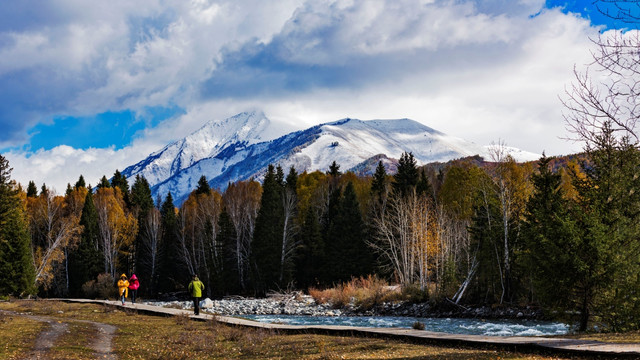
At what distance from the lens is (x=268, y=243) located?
6725 cm

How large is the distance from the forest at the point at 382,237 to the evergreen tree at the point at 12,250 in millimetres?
130

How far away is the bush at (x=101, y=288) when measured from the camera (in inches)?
2665

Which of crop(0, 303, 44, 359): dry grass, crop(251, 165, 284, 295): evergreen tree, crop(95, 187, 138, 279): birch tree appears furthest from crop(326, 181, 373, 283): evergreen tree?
crop(0, 303, 44, 359): dry grass

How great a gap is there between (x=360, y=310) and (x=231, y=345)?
27.7 m

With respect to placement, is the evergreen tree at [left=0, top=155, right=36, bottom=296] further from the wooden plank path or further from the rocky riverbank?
the wooden plank path

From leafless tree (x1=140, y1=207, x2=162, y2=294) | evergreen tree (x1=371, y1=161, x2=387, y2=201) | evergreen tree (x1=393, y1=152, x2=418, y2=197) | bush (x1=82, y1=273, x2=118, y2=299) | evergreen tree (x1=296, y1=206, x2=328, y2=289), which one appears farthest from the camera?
evergreen tree (x1=371, y1=161, x2=387, y2=201)

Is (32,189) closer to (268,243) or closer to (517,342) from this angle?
(268,243)

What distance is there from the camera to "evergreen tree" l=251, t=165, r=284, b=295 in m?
66.6

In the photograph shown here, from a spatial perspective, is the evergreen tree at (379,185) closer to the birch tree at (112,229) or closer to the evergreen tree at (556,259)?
the birch tree at (112,229)

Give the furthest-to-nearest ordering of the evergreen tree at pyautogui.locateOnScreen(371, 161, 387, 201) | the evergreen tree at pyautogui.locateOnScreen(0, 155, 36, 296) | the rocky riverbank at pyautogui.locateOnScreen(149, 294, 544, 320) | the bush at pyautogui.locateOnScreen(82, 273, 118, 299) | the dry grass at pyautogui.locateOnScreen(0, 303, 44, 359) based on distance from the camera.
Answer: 1. the evergreen tree at pyautogui.locateOnScreen(371, 161, 387, 201)
2. the bush at pyautogui.locateOnScreen(82, 273, 118, 299)
3. the evergreen tree at pyautogui.locateOnScreen(0, 155, 36, 296)
4. the rocky riverbank at pyautogui.locateOnScreen(149, 294, 544, 320)
5. the dry grass at pyautogui.locateOnScreen(0, 303, 44, 359)

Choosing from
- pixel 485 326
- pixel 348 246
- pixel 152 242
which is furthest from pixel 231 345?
pixel 152 242

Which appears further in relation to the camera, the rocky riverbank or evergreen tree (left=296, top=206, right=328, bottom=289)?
evergreen tree (left=296, top=206, right=328, bottom=289)

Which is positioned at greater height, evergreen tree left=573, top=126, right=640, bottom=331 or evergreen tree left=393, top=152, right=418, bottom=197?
evergreen tree left=393, top=152, right=418, bottom=197

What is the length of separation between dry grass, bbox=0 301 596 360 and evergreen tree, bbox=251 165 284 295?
133ft
